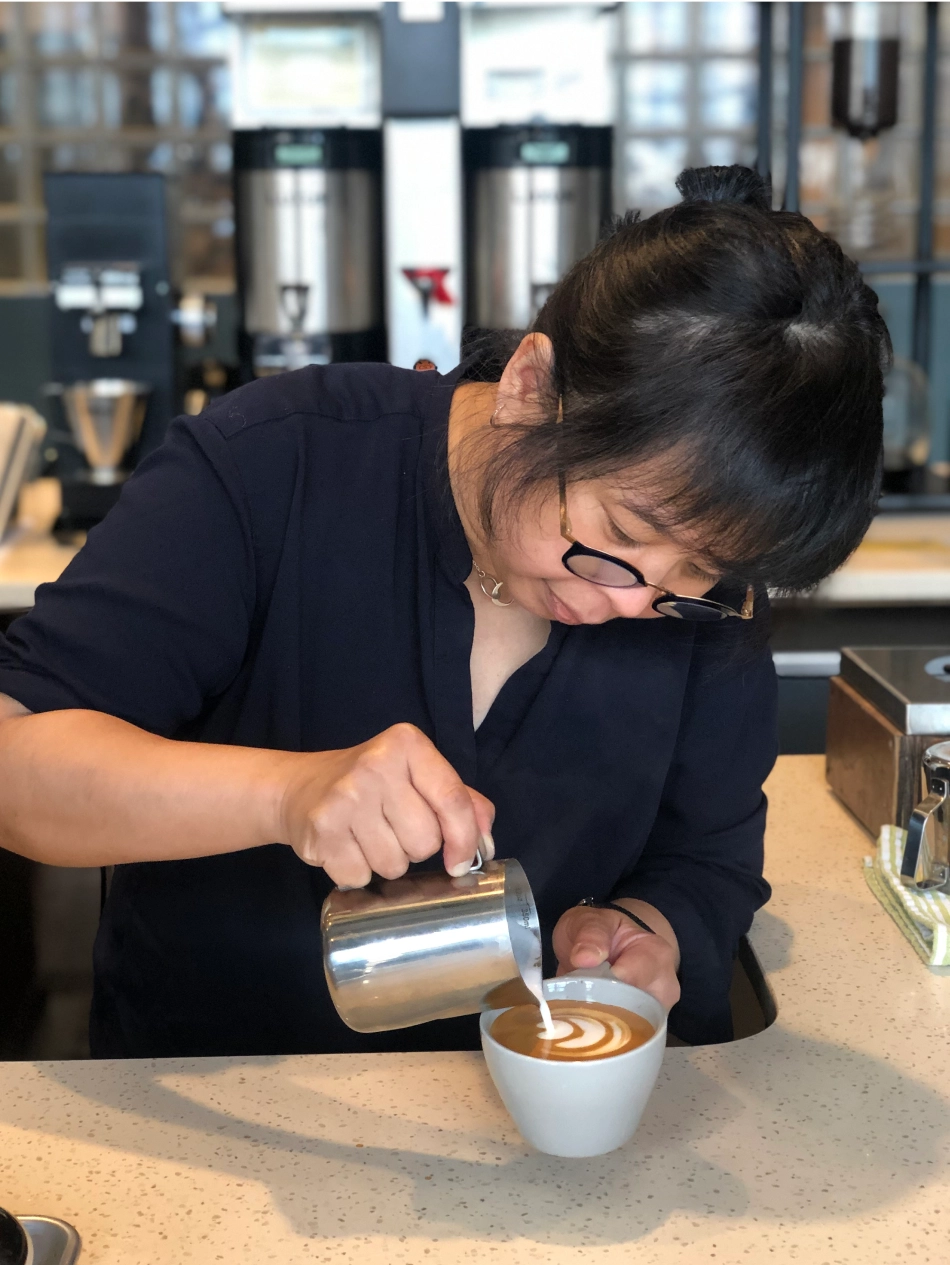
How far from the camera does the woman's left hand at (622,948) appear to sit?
104 centimetres

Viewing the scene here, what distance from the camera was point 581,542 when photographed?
0.95 m

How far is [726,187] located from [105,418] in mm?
1764

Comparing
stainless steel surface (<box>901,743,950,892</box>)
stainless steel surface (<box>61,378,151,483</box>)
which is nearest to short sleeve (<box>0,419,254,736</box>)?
stainless steel surface (<box>901,743,950,892</box>)

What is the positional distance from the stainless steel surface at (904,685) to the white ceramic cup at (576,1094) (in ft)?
1.72

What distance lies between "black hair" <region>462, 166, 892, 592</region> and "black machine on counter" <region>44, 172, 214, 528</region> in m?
1.79

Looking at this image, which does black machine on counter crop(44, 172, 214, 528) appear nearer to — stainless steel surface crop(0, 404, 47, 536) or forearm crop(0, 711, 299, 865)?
stainless steel surface crop(0, 404, 47, 536)

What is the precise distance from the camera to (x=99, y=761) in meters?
0.90

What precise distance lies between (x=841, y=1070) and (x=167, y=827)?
19.1 inches

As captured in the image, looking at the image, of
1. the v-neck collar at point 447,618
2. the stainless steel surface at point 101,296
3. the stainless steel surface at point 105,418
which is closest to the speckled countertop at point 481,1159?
the v-neck collar at point 447,618

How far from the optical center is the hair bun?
0.97 meters

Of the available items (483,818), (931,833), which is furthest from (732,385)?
(931,833)

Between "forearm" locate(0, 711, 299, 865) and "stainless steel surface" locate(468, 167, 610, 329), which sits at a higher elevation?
"stainless steel surface" locate(468, 167, 610, 329)

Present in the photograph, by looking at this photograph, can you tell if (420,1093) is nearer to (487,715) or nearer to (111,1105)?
(111,1105)

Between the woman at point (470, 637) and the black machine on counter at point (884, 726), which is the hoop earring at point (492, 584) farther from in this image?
the black machine on counter at point (884, 726)
